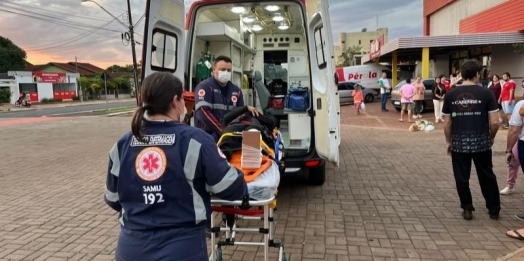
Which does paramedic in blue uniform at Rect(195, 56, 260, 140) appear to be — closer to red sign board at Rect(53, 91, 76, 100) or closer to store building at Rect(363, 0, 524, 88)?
store building at Rect(363, 0, 524, 88)

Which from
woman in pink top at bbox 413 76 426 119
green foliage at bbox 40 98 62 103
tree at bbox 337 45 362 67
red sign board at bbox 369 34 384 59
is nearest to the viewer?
woman in pink top at bbox 413 76 426 119

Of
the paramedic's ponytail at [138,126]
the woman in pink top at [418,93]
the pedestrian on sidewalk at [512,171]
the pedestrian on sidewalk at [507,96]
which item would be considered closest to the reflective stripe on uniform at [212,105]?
the paramedic's ponytail at [138,126]

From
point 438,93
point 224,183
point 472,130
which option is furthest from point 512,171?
point 438,93

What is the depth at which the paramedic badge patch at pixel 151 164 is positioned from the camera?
1.90 meters

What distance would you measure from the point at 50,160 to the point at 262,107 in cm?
515

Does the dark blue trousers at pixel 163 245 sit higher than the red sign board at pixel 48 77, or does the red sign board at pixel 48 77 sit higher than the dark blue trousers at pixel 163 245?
the red sign board at pixel 48 77

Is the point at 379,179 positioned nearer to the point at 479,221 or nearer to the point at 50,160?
the point at 479,221

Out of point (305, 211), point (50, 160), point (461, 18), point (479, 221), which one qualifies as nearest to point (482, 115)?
point (479, 221)

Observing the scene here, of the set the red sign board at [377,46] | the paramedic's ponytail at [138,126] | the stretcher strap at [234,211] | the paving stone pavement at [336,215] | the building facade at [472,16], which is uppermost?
the building facade at [472,16]

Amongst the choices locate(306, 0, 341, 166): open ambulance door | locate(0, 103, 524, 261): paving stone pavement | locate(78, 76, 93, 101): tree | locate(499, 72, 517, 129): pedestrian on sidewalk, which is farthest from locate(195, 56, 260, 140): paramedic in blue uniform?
locate(78, 76, 93, 101): tree

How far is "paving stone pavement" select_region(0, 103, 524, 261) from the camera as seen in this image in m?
4.04

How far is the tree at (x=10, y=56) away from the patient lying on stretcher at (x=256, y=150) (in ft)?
216

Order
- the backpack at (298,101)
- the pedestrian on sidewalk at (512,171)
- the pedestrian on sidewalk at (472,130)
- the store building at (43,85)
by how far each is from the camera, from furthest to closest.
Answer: the store building at (43,85), the backpack at (298,101), the pedestrian on sidewalk at (512,171), the pedestrian on sidewalk at (472,130)

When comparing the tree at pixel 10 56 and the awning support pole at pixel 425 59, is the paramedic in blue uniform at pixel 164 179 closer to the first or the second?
the awning support pole at pixel 425 59
